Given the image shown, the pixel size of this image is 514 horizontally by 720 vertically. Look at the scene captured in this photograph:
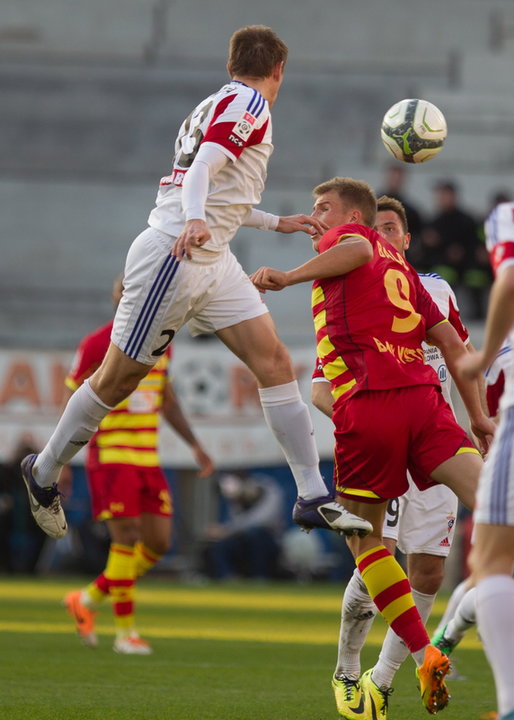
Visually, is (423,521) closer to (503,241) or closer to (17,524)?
(503,241)

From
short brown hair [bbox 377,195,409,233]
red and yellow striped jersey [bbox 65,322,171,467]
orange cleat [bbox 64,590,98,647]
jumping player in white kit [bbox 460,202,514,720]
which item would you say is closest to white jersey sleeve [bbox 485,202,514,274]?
jumping player in white kit [bbox 460,202,514,720]

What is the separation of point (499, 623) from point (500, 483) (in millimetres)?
447

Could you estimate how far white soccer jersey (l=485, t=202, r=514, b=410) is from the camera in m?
4.46

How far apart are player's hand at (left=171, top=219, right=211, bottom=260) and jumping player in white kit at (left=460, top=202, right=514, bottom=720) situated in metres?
1.50

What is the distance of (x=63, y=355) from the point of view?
19.0 meters

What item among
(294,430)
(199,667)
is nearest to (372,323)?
(294,430)

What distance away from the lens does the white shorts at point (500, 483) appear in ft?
14.5

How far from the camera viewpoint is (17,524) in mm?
19016

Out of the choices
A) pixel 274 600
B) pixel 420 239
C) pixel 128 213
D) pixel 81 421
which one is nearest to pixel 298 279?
pixel 81 421

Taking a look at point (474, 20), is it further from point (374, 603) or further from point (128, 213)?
point (374, 603)

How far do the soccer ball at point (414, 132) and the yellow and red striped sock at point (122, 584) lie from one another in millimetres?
4132

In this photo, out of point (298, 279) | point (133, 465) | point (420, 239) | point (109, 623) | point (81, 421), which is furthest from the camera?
point (420, 239)

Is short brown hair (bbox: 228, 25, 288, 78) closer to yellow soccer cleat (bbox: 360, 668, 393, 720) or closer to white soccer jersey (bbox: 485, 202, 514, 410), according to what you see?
white soccer jersey (bbox: 485, 202, 514, 410)

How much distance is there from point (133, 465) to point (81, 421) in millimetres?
3603
